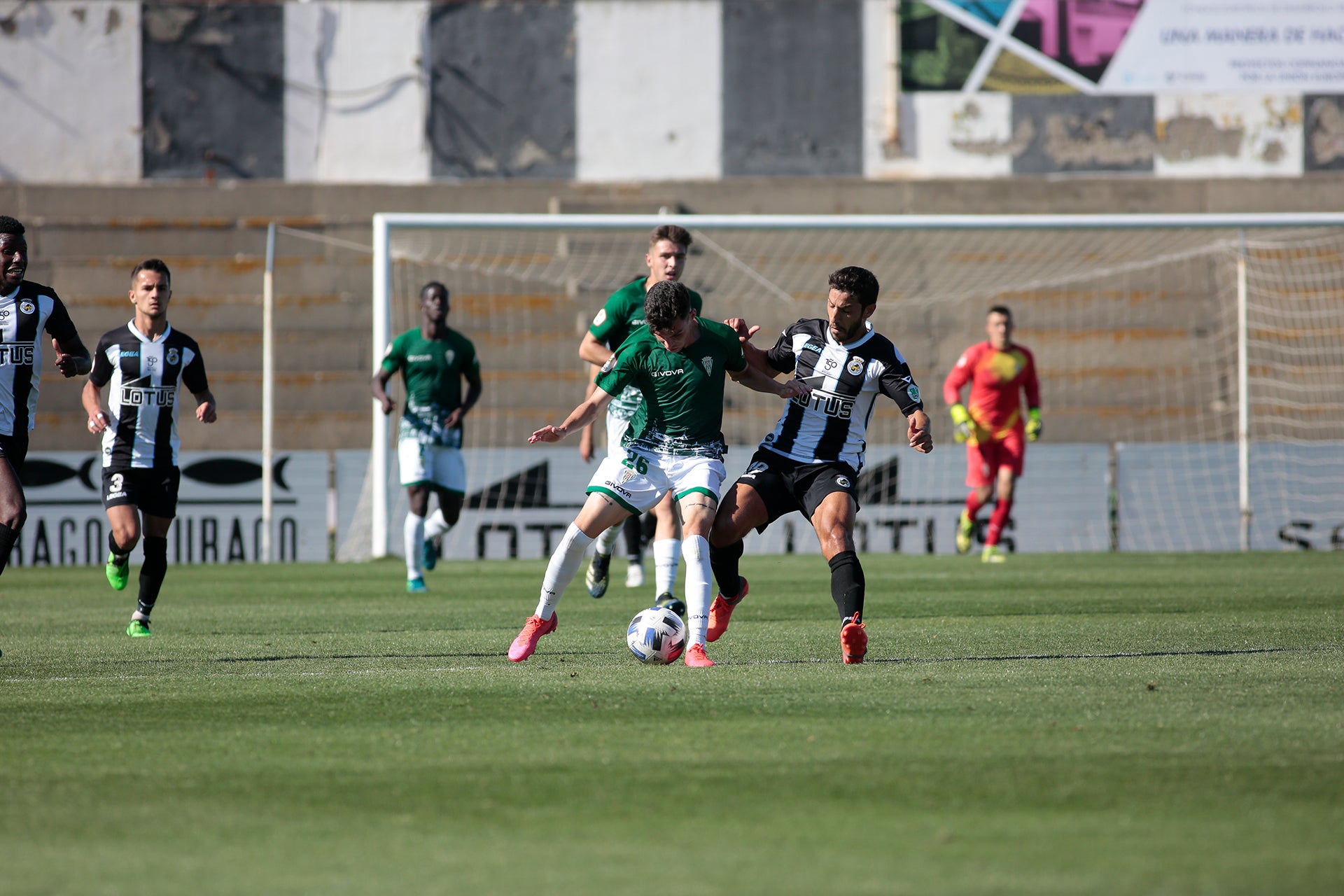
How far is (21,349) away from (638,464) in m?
3.15

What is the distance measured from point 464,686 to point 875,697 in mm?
1634

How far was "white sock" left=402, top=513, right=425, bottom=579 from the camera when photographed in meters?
12.0

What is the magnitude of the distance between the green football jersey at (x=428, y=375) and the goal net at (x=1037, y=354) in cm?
424

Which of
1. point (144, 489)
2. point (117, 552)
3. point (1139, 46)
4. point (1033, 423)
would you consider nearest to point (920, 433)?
point (144, 489)

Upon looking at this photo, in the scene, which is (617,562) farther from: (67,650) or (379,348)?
(67,650)

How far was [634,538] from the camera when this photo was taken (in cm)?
1166

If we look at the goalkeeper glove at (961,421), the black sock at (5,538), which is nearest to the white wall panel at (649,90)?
the goalkeeper glove at (961,421)

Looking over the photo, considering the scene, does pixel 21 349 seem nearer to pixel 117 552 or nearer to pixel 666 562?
pixel 117 552

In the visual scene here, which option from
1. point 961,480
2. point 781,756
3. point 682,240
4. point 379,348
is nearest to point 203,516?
point 379,348

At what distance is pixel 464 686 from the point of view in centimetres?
609

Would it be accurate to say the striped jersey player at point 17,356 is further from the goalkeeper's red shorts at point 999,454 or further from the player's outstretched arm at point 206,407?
the goalkeeper's red shorts at point 999,454

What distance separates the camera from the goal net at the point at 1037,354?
667 inches

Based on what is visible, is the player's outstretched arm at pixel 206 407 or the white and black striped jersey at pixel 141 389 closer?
the player's outstretched arm at pixel 206 407

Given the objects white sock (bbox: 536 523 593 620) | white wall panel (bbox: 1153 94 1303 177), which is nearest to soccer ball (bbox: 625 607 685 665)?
white sock (bbox: 536 523 593 620)
